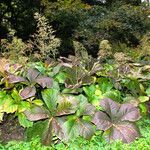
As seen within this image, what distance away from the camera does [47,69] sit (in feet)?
20.3

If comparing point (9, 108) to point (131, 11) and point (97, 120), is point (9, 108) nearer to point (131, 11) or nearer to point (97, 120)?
point (97, 120)

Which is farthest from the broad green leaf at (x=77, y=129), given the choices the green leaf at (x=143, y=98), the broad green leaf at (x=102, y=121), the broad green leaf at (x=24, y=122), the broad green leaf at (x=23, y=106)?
the green leaf at (x=143, y=98)

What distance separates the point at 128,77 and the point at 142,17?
5165mm

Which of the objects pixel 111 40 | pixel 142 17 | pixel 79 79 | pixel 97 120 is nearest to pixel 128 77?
pixel 79 79

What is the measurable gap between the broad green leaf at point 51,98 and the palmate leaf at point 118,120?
579 millimetres

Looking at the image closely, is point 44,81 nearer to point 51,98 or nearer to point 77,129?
point 51,98

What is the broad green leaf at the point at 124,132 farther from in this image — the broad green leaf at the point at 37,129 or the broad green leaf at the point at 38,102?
the broad green leaf at the point at 38,102

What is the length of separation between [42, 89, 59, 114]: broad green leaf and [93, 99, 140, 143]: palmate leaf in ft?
1.90

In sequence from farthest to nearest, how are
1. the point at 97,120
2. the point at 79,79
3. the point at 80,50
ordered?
the point at 80,50
the point at 79,79
the point at 97,120

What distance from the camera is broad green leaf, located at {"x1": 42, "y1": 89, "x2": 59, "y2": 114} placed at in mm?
5188

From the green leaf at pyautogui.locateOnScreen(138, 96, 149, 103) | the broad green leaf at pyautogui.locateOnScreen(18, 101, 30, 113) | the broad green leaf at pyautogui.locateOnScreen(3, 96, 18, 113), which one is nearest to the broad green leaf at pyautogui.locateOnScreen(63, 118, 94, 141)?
the broad green leaf at pyautogui.locateOnScreen(18, 101, 30, 113)

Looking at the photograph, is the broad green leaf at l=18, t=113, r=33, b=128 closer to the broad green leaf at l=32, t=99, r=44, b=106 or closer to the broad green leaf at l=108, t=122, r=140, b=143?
the broad green leaf at l=32, t=99, r=44, b=106

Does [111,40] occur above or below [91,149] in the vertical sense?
below

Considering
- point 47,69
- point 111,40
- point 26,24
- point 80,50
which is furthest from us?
point 26,24
